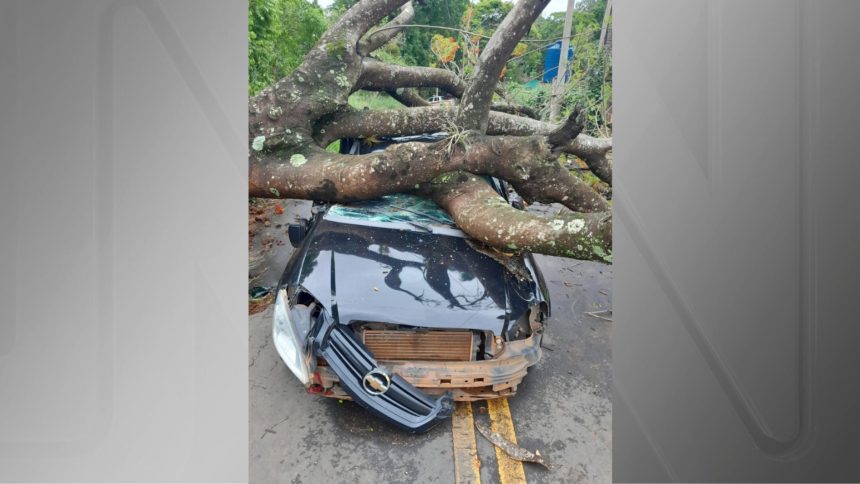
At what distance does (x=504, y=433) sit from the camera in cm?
181

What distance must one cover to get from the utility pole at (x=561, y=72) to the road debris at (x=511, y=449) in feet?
5.95

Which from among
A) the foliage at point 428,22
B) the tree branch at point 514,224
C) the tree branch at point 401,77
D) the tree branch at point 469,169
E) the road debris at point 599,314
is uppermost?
the foliage at point 428,22

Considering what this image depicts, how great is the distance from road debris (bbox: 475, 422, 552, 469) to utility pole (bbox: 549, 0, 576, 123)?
1812mm

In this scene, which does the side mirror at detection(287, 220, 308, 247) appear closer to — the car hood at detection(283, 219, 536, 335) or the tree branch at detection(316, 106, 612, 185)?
the car hood at detection(283, 219, 536, 335)

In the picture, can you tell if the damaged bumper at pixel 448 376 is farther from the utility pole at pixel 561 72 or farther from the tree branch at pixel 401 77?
the tree branch at pixel 401 77

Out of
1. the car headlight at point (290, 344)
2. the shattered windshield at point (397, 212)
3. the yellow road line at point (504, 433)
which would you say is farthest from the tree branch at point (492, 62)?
the yellow road line at point (504, 433)

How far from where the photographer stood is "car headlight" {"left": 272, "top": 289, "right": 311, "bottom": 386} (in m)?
1.70

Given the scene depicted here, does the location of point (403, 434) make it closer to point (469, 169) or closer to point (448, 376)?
point (448, 376)

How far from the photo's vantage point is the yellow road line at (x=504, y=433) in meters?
1.63
